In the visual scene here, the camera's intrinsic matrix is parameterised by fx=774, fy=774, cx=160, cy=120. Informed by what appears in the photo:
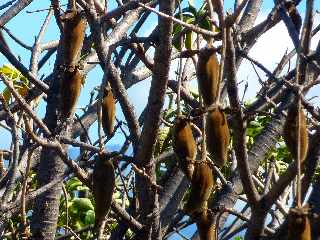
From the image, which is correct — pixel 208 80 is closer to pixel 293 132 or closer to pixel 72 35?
pixel 293 132

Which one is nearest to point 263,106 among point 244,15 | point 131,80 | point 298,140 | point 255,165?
point 255,165

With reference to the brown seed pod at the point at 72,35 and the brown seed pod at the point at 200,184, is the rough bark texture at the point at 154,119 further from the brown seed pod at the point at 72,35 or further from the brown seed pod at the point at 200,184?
the brown seed pod at the point at 200,184

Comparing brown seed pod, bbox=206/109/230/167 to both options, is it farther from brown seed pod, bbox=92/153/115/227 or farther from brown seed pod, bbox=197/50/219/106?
brown seed pod, bbox=92/153/115/227

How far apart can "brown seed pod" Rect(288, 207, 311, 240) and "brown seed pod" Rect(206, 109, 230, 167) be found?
0.83 feet

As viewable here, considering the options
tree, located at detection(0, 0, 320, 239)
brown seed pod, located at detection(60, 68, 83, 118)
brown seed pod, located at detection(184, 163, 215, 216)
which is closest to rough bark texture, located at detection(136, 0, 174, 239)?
tree, located at detection(0, 0, 320, 239)

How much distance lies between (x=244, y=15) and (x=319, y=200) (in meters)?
1.07

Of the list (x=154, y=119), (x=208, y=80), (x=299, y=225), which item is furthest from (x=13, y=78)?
(x=299, y=225)

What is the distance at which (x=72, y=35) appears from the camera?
4.99ft

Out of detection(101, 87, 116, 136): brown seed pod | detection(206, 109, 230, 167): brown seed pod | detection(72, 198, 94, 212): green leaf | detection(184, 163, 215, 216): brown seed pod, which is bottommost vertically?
detection(184, 163, 215, 216): brown seed pod

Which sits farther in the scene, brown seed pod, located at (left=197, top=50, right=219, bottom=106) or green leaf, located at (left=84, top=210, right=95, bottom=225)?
green leaf, located at (left=84, top=210, right=95, bottom=225)

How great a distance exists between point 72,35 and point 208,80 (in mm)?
309

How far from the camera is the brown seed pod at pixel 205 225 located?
156 centimetres

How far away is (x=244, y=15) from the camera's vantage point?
257 cm

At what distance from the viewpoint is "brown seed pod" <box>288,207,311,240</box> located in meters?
1.14
